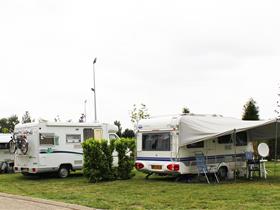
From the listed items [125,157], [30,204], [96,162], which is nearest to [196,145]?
[125,157]

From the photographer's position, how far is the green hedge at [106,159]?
700 inches

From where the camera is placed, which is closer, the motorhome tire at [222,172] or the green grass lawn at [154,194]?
the green grass lawn at [154,194]

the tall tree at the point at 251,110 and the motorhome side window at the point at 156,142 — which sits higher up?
the tall tree at the point at 251,110

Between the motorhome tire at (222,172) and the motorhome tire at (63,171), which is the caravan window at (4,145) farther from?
the motorhome tire at (222,172)

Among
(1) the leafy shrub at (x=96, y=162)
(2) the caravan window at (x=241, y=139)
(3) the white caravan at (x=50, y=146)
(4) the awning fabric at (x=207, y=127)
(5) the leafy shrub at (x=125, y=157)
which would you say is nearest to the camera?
(4) the awning fabric at (x=207, y=127)

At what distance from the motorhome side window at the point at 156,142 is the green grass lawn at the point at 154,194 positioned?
121 cm

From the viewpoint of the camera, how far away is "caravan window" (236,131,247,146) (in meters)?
18.0

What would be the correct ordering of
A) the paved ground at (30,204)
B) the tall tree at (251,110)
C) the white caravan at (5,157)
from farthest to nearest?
the tall tree at (251,110) < the white caravan at (5,157) < the paved ground at (30,204)

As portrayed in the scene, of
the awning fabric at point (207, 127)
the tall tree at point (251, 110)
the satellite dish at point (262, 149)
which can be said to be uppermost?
the tall tree at point (251, 110)

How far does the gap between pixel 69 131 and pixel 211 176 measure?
6.43m

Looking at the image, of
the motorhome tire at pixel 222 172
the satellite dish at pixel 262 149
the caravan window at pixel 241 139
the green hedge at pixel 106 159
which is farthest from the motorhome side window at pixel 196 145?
the green hedge at pixel 106 159

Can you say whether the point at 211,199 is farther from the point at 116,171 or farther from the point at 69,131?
the point at 69,131

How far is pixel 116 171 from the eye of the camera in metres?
18.4

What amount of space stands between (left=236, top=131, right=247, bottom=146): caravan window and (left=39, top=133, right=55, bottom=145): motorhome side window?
24.4ft
